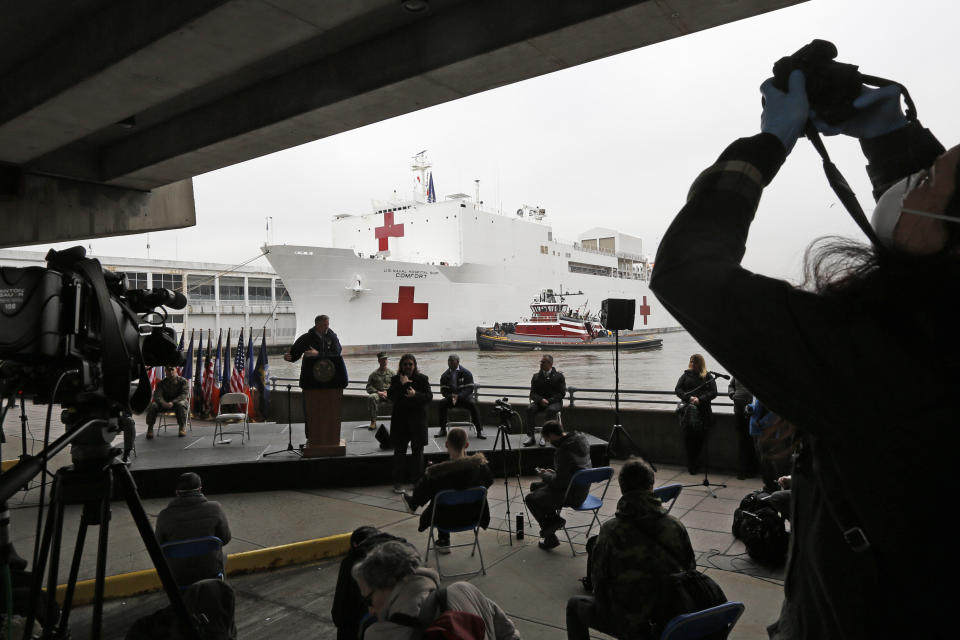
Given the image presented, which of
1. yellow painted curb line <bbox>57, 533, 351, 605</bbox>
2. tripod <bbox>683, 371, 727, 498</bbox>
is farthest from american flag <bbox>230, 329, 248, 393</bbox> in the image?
tripod <bbox>683, 371, 727, 498</bbox>

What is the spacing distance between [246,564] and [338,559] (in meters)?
0.64

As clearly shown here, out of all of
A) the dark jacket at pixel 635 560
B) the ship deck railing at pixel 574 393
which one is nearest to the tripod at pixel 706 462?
the ship deck railing at pixel 574 393

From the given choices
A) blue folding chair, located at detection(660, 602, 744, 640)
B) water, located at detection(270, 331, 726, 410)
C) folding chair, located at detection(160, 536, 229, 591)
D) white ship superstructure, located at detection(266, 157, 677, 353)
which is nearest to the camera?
blue folding chair, located at detection(660, 602, 744, 640)

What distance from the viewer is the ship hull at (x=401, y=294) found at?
79.7 feet

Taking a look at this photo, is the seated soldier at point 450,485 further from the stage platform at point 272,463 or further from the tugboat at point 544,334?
the tugboat at point 544,334

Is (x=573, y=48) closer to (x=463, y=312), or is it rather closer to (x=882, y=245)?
(x=882, y=245)

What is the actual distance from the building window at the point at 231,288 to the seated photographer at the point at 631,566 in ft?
135

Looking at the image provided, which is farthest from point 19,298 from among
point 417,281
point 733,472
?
point 417,281

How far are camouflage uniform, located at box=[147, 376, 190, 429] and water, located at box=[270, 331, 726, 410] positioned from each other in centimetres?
A: 962

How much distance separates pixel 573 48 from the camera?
123 inches

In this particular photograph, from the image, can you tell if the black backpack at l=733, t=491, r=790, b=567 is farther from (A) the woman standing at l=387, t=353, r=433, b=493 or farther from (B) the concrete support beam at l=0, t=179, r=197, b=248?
(B) the concrete support beam at l=0, t=179, r=197, b=248

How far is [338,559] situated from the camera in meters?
4.23

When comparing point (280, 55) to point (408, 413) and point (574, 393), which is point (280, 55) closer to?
point (408, 413)

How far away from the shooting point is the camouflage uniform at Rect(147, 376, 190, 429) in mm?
7941
